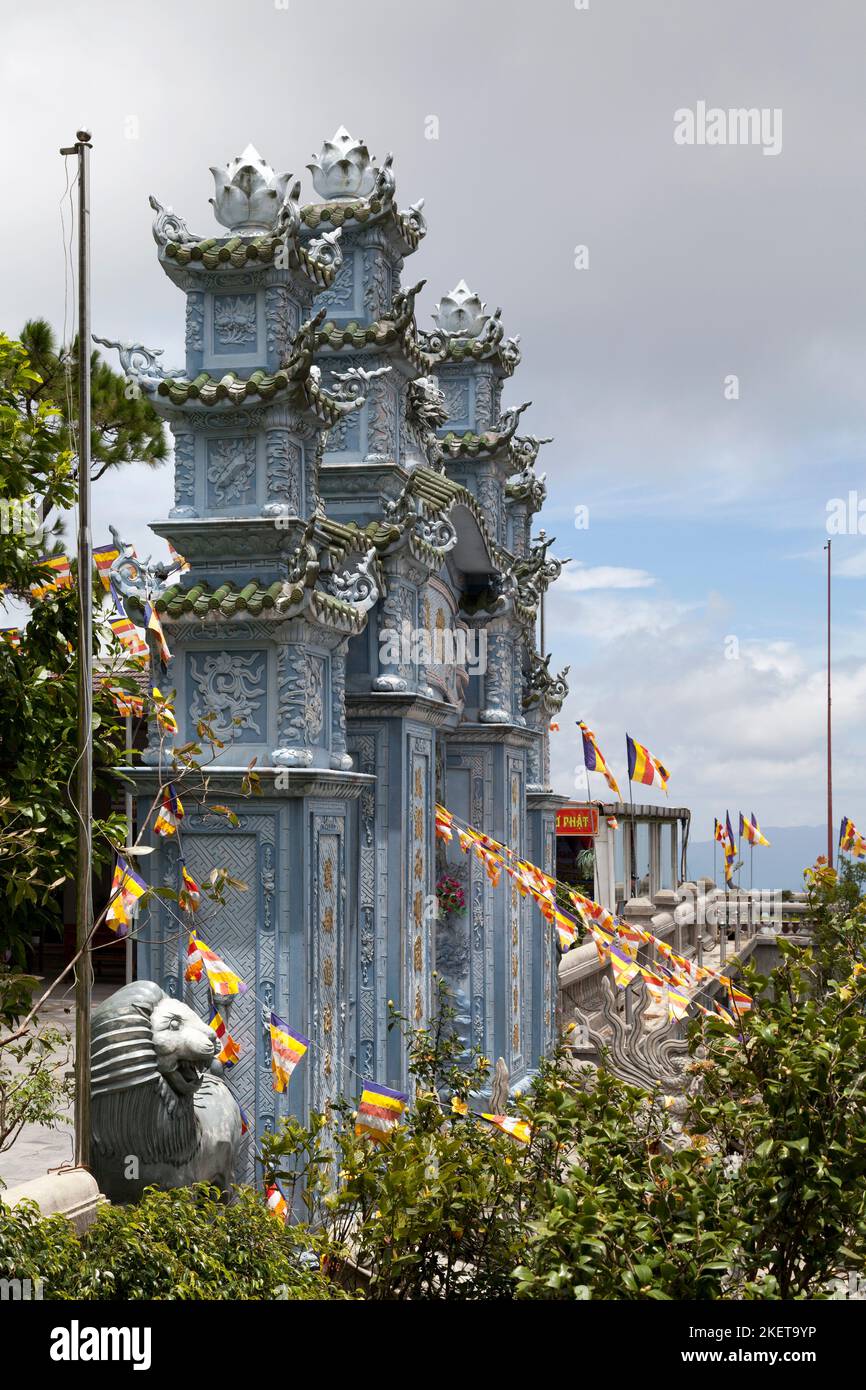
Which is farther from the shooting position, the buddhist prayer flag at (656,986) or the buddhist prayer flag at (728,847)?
the buddhist prayer flag at (728,847)

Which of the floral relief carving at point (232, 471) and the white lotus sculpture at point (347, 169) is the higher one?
the white lotus sculpture at point (347, 169)

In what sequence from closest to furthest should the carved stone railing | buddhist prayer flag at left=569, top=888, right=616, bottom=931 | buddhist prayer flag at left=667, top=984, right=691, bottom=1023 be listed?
buddhist prayer flag at left=667, top=984, right=691, bottom=1023 < buddhist prayer flag at left=569, top=888, right=616, bottom=931 < the carved stone railing

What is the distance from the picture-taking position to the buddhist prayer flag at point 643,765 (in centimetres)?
2170

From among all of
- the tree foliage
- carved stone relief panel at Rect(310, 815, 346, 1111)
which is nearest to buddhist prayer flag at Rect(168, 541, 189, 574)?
carved stone relief panel at Rect(310, 815, 346, 1111)

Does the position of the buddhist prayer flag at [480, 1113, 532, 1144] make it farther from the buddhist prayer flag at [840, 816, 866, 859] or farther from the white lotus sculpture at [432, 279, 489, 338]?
the buddhist prayer flag at [840, 816, 866, 859]

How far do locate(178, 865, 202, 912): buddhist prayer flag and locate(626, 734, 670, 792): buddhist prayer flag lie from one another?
36.5 feet

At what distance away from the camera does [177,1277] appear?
6625mm

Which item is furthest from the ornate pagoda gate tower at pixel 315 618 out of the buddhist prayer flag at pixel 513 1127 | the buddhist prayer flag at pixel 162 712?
the buddhist prayer flag at pixel 513 1127

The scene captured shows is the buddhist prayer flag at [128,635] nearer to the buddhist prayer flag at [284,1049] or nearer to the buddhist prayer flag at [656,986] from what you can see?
the buddhist prayer flag at [284,1049]

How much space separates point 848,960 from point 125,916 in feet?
32.7

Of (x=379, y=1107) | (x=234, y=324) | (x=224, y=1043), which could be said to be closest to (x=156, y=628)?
(x=234, y=324)

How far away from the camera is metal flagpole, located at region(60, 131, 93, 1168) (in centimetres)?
781

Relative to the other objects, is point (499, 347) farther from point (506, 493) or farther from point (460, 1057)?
point (460, 1057)

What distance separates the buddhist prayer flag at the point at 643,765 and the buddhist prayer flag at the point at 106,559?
11531mm
